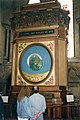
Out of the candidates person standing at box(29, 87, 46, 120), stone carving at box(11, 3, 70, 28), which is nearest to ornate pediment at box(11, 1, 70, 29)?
stone carving at box(11, 3, 70, 28)

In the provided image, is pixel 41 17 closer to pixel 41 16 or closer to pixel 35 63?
pixel 41 16

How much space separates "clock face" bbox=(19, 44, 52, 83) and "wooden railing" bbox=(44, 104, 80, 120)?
4.25ft

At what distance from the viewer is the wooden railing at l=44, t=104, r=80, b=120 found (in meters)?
8.75

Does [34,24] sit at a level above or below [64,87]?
above

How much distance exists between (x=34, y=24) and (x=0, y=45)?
4.83 m

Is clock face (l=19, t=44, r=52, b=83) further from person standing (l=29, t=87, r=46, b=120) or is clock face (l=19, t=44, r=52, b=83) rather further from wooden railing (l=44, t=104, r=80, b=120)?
person standing (l=29, t=87, r=46, b=120)

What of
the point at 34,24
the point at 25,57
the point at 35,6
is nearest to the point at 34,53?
the point at 25,57

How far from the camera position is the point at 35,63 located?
9.80 metres

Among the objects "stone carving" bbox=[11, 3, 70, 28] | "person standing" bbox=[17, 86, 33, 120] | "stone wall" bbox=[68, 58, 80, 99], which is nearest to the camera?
"person standing" bbox=[17, 86, 33, 120]

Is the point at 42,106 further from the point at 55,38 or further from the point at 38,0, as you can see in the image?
the point at 38,0

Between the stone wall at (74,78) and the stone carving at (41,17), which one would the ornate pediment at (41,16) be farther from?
the stone wall at (74,78)

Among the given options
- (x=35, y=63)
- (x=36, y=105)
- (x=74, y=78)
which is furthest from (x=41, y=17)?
(x=36, y=105)

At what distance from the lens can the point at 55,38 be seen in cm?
968

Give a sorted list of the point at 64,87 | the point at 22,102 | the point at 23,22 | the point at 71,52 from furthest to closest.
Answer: the point at 71,52
the point at 23,22
the point at 64,87
the point at 22,102
